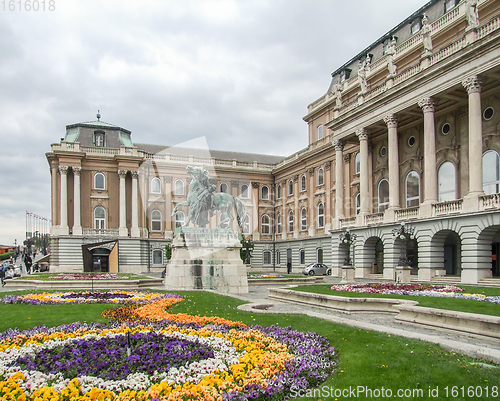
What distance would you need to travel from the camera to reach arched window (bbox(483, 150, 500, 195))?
3169 centimetres

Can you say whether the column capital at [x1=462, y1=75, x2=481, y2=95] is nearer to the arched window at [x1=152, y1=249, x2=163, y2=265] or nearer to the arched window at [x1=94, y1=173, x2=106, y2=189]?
the arched window at [x1=152, y1=249, x2=163, y2=265]

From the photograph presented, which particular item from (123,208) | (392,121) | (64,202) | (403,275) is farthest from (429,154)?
(64,202)

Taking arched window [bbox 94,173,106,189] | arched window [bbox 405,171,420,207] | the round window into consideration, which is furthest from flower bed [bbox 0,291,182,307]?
arched window [bbox 94,173,106,189]

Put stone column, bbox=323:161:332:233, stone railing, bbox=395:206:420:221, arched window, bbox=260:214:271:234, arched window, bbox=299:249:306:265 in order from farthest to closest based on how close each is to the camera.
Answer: arched window, bbox=260:214:271:234 → arched window, bbox=299:249:306:265 → stone column, bbox=323:161:332:233 → stone railing, bbox=395:206:420:221

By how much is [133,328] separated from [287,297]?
10593 mm

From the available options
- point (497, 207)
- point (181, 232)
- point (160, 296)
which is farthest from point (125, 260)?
point (497, 207)

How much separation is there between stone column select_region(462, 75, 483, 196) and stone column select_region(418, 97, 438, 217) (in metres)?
3.84

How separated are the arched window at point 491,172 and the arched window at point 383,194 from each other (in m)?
11.9

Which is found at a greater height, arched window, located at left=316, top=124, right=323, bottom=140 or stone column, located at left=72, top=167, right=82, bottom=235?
arched window, located at left=316, top=124, right=323, bottom=140

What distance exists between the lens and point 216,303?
55.0 ft

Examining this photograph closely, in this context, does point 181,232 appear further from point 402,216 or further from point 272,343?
point 402,216

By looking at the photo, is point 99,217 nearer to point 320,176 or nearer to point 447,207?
point 320,176

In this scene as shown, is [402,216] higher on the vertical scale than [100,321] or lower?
higher

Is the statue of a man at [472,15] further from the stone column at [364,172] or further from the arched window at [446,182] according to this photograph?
the stone column at [364,172]
